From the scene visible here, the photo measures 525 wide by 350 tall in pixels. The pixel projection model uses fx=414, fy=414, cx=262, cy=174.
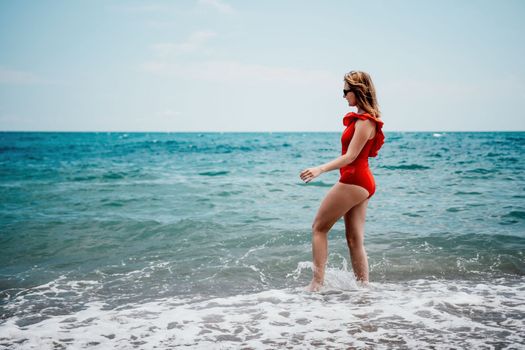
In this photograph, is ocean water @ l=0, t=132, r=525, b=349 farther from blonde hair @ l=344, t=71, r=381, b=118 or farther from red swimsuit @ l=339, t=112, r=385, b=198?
blonde hair @ l=344, t=71, r=381, b=118

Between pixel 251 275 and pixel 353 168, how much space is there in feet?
7.47

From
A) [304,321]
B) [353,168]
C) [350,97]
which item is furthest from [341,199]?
[304,321]

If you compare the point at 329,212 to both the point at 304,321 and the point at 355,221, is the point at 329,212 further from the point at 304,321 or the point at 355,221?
the point at 304,321

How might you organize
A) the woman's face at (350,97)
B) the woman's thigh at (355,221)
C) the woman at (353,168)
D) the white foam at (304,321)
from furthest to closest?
the woman's thigh at (355,221) → the woman's face at (350,97) → the woman at (353,168) → the white foam at (304,321)

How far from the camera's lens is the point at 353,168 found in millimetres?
4203

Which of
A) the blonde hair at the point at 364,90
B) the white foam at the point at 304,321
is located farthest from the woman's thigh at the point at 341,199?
the white foam at the point at 304,321

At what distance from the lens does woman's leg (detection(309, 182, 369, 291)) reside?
4.26 m

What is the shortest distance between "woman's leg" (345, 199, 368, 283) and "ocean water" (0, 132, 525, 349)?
0.89 feet

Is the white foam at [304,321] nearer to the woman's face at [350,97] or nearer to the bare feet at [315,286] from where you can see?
the bare feet at [315,286]

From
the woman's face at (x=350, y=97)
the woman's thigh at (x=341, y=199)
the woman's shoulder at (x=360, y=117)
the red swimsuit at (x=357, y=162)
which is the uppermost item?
the woman's face at (x=350, y=97)

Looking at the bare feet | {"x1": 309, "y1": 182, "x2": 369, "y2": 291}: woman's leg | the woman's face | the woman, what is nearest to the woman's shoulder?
the woman

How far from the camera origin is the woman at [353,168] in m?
4.06

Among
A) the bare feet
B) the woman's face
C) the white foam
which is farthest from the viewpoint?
the bare feet

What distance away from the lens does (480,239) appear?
283 inches
